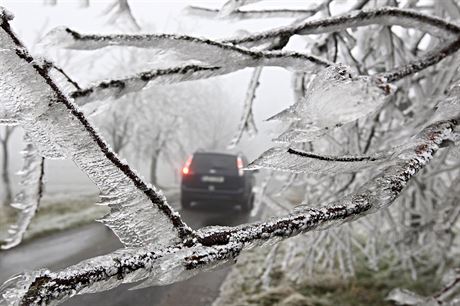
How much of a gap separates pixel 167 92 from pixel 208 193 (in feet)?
45.5

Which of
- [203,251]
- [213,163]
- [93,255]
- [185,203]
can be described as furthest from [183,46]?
[185,203]

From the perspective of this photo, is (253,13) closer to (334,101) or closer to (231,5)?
(231,5)

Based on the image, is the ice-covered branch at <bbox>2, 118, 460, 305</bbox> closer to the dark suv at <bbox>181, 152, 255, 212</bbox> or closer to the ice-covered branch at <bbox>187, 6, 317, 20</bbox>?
the ice-covered branch at <bbox>187, 6, 317, 20</bbox>

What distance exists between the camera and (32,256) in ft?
20.2

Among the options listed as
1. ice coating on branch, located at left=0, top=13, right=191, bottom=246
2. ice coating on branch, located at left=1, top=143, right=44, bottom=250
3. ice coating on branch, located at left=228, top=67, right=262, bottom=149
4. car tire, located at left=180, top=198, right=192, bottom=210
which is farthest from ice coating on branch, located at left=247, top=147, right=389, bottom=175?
car tire, located at left=180, top=198, right=192, bottom=210

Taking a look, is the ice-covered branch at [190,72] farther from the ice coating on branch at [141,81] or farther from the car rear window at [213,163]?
the car rear window at [213,163]

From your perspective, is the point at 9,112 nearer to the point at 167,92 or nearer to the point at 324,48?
the point at 324,48

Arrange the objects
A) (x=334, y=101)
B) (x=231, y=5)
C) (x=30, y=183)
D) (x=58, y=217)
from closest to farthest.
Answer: (x=334, y=101), (x=30, y=183), (x=231, y=5), (x=58, y=217)

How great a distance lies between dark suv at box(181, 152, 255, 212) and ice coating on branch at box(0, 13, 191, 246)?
9.40 metres

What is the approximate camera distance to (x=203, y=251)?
734 millimetres

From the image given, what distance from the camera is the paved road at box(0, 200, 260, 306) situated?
4422 millimetres

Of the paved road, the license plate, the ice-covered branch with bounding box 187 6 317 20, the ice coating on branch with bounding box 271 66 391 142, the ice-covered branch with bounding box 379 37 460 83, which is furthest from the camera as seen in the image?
the license plate

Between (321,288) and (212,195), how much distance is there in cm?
516

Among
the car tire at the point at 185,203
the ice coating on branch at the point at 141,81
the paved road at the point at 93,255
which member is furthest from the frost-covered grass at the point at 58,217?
the ice coating on branch at the point at 141,81
